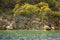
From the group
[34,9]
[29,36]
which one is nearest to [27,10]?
[34,9]

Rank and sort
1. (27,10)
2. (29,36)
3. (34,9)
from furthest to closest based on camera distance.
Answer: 1. (34,9)
2. (27,10)
3. (29,36)

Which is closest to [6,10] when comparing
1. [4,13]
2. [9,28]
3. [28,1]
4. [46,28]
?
[4,13]

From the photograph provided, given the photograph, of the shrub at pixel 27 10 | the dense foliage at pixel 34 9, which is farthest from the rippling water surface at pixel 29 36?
the shrub at pixel 27 10

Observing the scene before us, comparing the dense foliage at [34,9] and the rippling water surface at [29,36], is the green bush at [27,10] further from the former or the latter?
the rippling water surface at [29,36]

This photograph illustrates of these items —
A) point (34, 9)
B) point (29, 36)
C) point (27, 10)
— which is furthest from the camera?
point (34, 9)

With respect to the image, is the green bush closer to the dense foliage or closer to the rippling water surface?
the dense foliage

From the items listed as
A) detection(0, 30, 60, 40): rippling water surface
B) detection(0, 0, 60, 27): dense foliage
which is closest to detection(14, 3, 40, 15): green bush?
detection(0, 0, 60, 27): dense foliage

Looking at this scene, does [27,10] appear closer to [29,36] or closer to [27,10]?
[27,10]

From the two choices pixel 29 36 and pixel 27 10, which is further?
pixel 27 10

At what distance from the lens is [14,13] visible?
76625mm

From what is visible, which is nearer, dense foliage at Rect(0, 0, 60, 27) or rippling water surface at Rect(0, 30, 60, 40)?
rippling water surface at Rect(0, 30, 60, 40)

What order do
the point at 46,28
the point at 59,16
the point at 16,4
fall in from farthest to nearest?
the point at 16,4, the point at 59,16, the point at 46,28

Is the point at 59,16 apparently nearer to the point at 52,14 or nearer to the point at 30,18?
the point at 52,14

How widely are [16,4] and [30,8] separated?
6.98m
